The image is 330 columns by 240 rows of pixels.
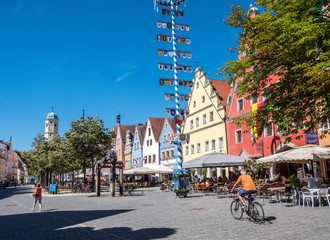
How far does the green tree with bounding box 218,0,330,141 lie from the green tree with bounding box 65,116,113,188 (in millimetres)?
19784

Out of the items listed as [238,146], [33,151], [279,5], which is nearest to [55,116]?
[33,151]

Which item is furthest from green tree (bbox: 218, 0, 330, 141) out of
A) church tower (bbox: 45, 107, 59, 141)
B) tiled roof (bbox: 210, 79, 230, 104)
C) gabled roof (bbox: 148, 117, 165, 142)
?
church tower (bbox: 45, 107, 59, 141)

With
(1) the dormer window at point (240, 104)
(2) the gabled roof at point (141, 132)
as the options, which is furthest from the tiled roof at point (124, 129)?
(1) the dormer window at point (240, 104)

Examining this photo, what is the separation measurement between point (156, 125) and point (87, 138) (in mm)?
27886

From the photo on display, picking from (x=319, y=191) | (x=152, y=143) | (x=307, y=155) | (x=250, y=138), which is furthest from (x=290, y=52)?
(x=152, y=143)

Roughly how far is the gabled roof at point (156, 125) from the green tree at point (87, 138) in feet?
77.6

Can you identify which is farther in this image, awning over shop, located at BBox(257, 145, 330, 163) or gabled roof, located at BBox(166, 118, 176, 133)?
gabled roof, located at BBox(166, 118, 176, 133)

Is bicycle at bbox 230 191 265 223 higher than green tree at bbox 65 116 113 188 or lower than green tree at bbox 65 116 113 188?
lower

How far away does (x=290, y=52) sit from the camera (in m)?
13.0

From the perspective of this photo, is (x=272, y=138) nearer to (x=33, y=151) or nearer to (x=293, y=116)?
(x=293, y=116)

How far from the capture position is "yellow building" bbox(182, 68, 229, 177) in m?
35.7

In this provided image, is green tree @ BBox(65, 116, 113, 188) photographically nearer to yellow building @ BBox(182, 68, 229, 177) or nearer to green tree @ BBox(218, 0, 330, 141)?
yellow building @ BBox(182, 68, 229, 177)

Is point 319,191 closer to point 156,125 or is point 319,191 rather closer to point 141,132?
point 156,125

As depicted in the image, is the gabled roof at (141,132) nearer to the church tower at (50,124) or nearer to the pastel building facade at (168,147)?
the pastel building facade at (168,147)
